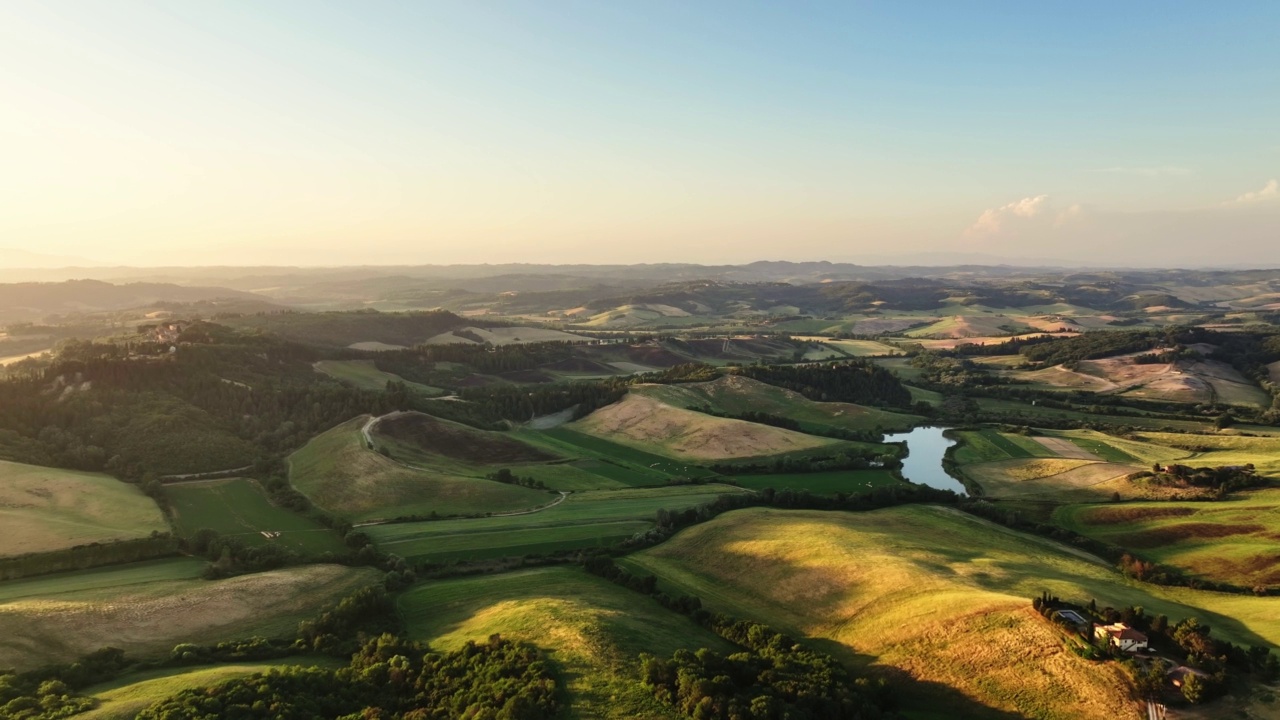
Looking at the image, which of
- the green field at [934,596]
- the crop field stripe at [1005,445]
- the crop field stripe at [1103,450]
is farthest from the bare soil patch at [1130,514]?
the crop field stripe at [1005,445]

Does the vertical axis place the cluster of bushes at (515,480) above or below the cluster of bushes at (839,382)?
below

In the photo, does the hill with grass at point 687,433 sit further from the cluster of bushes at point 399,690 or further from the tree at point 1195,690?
the tree at point 1195,690

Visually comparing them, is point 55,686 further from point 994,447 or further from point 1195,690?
point 994,447

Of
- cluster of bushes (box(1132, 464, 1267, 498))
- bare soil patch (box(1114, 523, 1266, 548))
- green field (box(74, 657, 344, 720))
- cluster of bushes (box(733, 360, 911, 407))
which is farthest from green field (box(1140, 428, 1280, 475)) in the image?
green field (box(74, 657, 344, 720))

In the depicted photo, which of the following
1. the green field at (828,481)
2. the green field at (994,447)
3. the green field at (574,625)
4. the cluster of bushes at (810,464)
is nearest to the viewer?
the green field at (574,625)

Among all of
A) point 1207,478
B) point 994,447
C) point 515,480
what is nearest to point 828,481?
point 994,447

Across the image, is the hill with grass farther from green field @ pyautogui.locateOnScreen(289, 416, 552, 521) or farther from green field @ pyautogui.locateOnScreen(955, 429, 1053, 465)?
green field @ pyautogui.locateOnScreen(289, 416, 552, 521)

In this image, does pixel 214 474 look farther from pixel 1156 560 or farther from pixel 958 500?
pixel 1156 560
